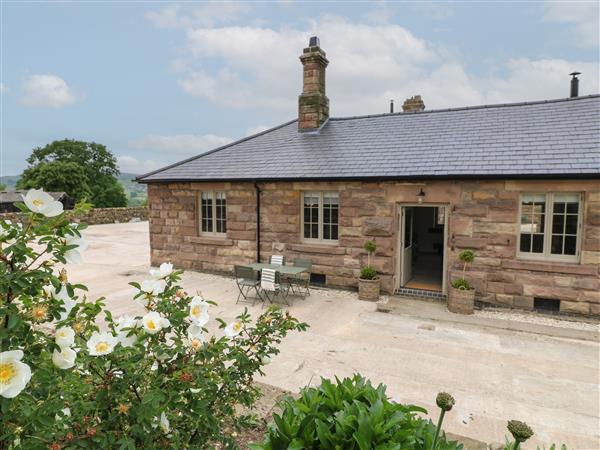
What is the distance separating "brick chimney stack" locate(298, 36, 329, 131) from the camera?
1197 cm

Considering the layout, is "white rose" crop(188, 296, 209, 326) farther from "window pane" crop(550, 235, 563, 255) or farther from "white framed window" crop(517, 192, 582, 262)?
"window pane" crop(550, 235, 563, 255)

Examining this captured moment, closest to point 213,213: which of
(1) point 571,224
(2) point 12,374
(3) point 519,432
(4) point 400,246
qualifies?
(4) point 400,246

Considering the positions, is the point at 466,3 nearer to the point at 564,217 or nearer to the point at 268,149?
the point at 564,217

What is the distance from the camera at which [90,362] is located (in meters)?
1.99

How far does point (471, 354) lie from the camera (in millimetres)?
5816

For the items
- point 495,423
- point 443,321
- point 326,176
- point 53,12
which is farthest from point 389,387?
point 53,12

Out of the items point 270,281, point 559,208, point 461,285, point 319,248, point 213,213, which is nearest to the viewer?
point 559,208

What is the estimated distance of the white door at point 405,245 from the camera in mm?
9023

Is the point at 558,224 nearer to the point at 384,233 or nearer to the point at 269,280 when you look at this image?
the point at 384,233

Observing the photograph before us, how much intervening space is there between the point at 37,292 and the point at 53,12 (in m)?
6.92

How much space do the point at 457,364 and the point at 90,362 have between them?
514 cm

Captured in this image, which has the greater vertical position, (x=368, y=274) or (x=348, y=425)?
(x=348, y=425)

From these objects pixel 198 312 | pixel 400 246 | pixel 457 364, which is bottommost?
pixel 457 364

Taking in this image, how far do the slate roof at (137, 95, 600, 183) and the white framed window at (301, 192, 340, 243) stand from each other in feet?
2.18
